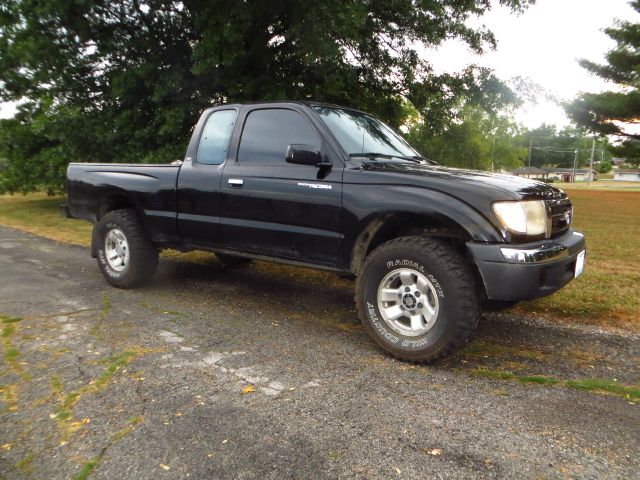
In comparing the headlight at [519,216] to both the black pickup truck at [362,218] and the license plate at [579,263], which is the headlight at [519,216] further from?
the license plate at [579,263]

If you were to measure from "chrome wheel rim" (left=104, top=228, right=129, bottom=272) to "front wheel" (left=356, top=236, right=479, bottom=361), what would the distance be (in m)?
3.05

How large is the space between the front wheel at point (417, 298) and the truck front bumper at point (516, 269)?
0.16 metres

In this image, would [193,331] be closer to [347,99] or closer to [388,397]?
[388,397]

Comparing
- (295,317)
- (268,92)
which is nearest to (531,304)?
(295,317)

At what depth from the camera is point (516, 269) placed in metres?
3.18

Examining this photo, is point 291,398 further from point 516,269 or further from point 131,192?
point 131,192

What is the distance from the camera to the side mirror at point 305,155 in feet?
12.8

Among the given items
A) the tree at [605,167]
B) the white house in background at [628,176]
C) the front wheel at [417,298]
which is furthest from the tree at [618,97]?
the tree at [605,167]

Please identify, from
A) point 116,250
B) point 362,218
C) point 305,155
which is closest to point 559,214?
point 362,218

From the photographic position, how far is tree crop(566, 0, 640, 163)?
62.6 feet

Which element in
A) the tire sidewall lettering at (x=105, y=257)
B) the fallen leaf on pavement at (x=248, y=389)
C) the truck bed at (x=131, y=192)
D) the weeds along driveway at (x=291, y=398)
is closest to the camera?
the weeds along driveway at (x=291, y=398)

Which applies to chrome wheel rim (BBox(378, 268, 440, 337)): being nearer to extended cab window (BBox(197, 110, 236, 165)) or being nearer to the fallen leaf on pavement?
the fallen leaf on pavement

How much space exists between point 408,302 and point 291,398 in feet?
3.72

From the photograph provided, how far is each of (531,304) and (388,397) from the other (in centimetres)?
268
